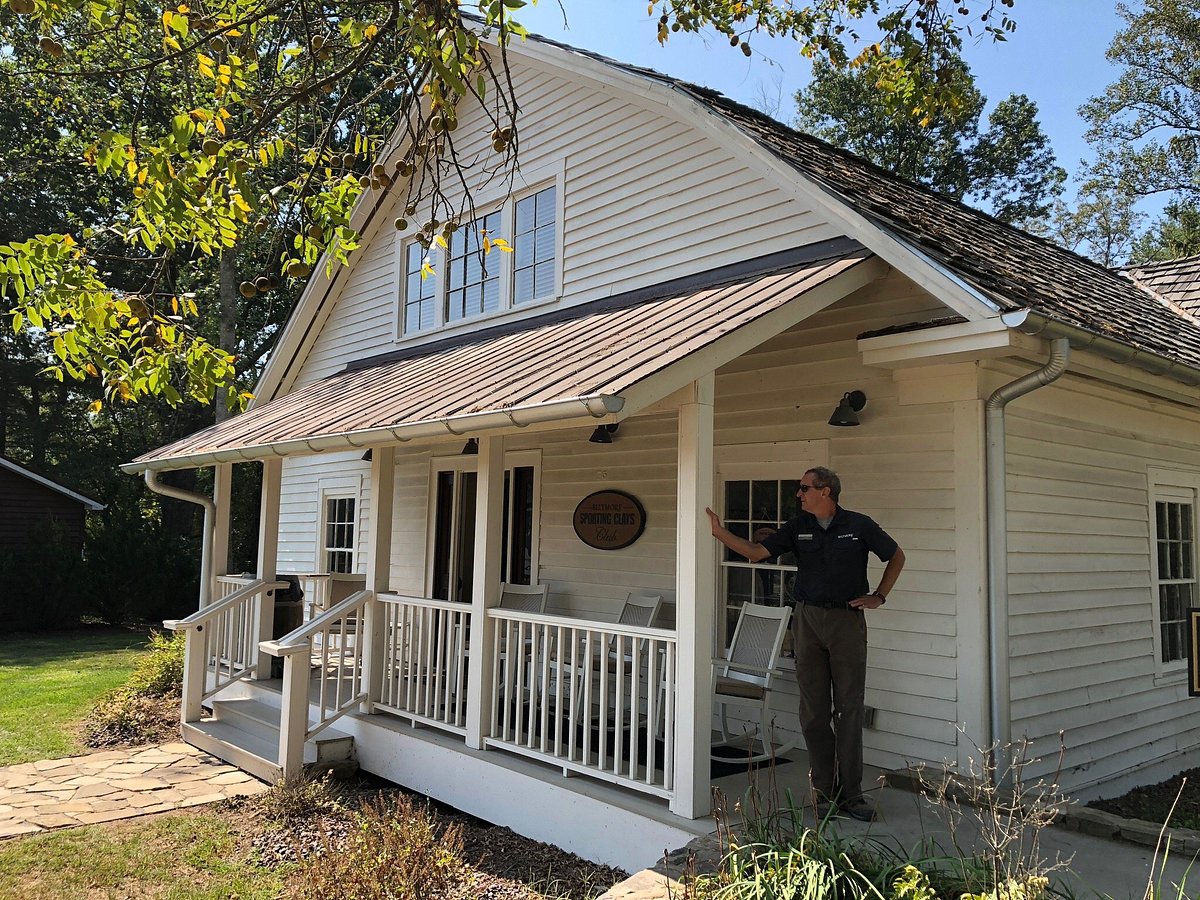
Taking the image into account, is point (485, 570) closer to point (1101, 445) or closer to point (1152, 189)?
point (1101, 445)

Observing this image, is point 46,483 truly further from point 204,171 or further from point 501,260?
point 204,171

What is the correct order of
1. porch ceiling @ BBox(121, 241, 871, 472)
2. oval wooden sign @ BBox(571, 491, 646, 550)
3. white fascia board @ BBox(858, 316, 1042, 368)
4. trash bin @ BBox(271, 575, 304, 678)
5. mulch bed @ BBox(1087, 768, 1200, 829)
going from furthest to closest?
trash bin @ BBox(271, 575, 304, 678)
oval wooden sign @ BBox(571, 491, 646, 550)
mulch bed @ BBox(1087, 768, 1200, 829)
white fascia board @ BBox(858, 316, 1042, 368)
porch ceiling @ BBox(121, 241, 871, 472)

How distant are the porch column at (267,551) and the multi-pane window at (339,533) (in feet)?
9.18

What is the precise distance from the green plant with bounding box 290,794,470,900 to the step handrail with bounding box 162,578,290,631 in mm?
4496

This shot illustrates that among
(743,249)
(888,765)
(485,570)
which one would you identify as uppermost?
(743,249)

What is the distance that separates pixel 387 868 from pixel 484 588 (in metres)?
2.29

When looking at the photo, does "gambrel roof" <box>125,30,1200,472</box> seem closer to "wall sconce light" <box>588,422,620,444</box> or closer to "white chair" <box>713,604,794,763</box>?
"wall sconce light" <box>588,422,620,444</box>

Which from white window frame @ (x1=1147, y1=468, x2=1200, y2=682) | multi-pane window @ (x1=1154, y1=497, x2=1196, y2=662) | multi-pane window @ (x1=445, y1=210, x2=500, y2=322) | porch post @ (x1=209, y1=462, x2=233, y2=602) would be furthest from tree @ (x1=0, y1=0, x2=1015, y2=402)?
multi-pane window @ (x1=1154, y1=497, x2=1196, y2=662)

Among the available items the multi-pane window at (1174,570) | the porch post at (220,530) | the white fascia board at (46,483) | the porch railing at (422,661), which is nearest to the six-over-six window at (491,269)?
the porch post at (220,530)

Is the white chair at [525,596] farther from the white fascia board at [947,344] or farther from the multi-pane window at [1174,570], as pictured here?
the multi-pane window at [1174,570]

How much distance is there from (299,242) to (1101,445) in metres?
5.85

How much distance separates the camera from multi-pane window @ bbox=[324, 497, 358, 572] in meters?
12.1

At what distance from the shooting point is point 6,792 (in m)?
6.68

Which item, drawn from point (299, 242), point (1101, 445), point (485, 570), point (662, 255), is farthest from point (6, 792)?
point (1101, 445)
